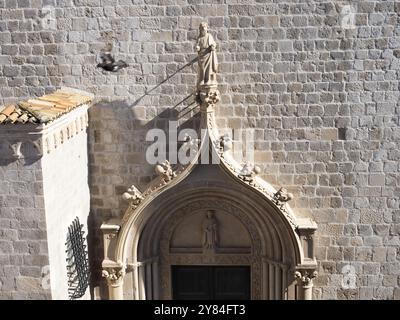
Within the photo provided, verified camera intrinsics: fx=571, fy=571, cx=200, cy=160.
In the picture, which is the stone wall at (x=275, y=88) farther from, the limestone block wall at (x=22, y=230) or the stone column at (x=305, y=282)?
the limestone block wall at (x=22, y=230)

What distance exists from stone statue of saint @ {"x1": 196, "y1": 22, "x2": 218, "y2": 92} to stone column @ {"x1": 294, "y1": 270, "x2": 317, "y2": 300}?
297 centimetres

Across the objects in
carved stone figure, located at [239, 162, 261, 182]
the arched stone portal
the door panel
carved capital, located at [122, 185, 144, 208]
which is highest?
carved stone figure, located at [239, 162, 261, 182]

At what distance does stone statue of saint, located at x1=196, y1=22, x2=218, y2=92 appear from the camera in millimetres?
7559

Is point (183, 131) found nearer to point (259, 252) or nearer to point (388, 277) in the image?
point (259, 252)

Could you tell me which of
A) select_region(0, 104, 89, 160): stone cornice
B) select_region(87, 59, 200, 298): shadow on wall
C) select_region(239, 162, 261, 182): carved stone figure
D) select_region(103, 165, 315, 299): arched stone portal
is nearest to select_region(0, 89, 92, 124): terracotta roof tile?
select_region(0, 104, 89, 160): stone cornice

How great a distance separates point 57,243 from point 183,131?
2.38 meters

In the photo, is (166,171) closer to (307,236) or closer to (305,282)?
(307,236)

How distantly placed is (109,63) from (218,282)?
3.67m

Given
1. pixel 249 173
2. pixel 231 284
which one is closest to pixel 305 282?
pixel 231 284

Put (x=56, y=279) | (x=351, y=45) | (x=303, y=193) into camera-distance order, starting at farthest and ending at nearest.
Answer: (x=303, y=193) → (x=351, y=45) → (x=56, y=279)

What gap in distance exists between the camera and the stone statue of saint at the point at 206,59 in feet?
24.8

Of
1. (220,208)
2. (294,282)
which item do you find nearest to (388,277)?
(294,282)

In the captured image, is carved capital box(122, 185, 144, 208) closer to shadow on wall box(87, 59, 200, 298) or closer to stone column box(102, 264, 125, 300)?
shadow on wall box(87, 59, 200, 298)

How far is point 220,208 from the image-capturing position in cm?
845
